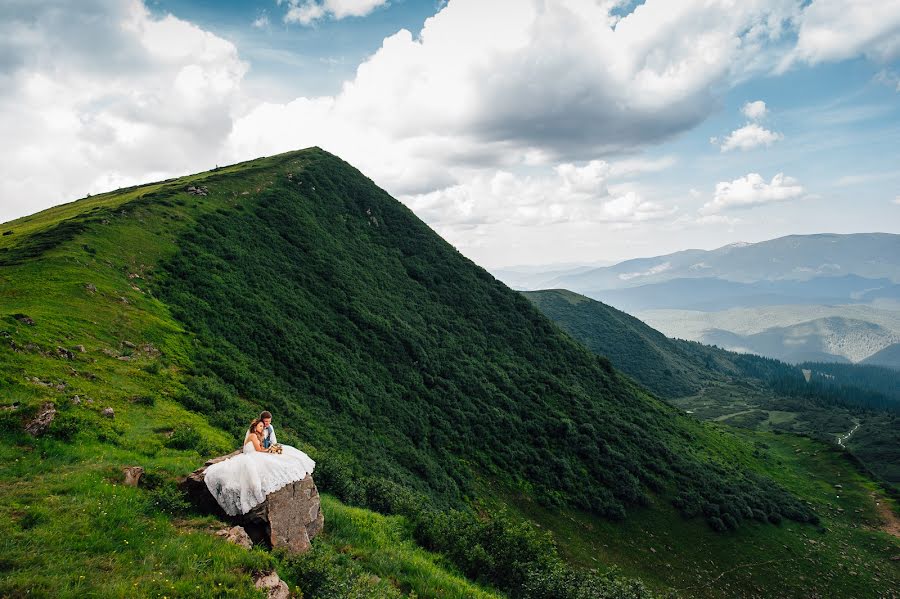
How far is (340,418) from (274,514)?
30050mm

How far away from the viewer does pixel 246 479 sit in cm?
1261

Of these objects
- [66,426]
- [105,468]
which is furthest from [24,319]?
[105,468]

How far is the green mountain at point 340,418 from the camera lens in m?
11.9

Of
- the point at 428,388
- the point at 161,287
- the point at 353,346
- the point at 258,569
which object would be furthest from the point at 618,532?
the point at 161,287

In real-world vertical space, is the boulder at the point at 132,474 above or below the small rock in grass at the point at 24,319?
below

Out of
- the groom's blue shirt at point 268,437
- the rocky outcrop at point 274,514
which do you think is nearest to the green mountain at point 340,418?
the rocky outcrop at point 274,514

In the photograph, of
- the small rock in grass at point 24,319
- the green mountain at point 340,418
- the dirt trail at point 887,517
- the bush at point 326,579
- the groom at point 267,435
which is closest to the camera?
the bush at point 326,579

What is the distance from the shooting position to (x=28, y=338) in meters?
21.1

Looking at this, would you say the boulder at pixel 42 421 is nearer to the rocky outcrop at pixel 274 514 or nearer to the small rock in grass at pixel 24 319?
the rocky outcrop at pixel 274 514

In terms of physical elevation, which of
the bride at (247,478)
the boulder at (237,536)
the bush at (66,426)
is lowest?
the boulder at (237,536)

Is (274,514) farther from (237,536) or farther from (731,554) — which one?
(731,554)

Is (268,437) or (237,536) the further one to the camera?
(268,437)

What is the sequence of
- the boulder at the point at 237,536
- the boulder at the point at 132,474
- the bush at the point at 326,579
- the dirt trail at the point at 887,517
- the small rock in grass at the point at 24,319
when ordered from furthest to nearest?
the dirt trail at the point at 887,517 → the small rock in grass at the point at 24,319 → the boulder at the point at 132,474 → the boulder at the point at 237,536 → the bush at the point at 326,579

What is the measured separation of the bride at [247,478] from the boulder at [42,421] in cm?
720
